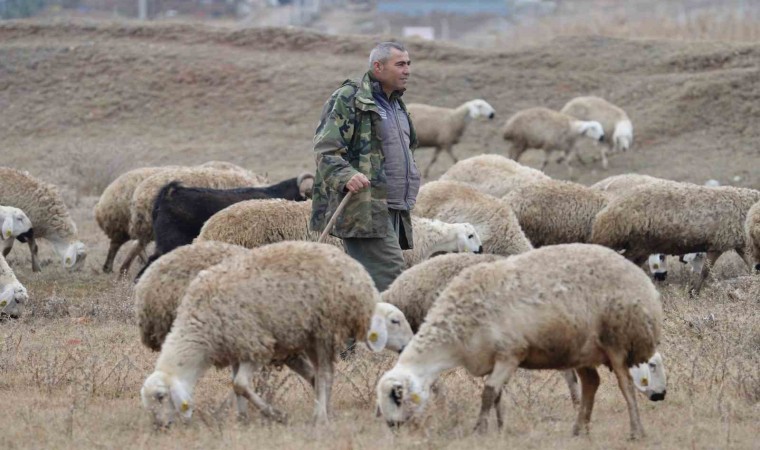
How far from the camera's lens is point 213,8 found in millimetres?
56312

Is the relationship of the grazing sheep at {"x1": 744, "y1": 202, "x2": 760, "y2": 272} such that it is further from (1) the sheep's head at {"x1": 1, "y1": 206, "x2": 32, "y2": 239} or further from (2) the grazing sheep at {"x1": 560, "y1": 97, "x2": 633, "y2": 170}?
(2) the grazing sheep at {"x1": 560, "y1": 97, "x2": 633, "y2": 170}

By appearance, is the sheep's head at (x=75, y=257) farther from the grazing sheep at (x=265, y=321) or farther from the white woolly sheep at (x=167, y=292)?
the grazing sheep at (x=265, y=321)

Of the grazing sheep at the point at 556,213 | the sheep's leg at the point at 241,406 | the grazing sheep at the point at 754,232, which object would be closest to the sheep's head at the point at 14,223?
the grazing sheep at the point at 556,213

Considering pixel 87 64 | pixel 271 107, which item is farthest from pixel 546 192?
pixel 87 64

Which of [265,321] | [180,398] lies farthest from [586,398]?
[180,398]

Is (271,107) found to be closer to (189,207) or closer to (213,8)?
(189,207)

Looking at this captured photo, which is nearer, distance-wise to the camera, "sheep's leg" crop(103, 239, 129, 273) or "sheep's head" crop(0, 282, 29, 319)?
"sheep's head" crop(0, 282, 29, 319)

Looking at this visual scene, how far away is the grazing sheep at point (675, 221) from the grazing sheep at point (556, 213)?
A: 53 cm

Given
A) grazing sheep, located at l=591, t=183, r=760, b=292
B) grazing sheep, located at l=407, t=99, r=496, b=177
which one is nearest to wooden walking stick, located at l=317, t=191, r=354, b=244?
grazing sheep, located at l=591, t=183, r=760, b=292

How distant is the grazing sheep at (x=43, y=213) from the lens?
13086 millimetres

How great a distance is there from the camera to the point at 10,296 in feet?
30.3

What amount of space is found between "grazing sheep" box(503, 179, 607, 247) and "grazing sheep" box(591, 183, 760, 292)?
0.53 meters

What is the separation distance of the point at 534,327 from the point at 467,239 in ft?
14.8

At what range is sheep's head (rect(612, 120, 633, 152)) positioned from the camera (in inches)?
842
